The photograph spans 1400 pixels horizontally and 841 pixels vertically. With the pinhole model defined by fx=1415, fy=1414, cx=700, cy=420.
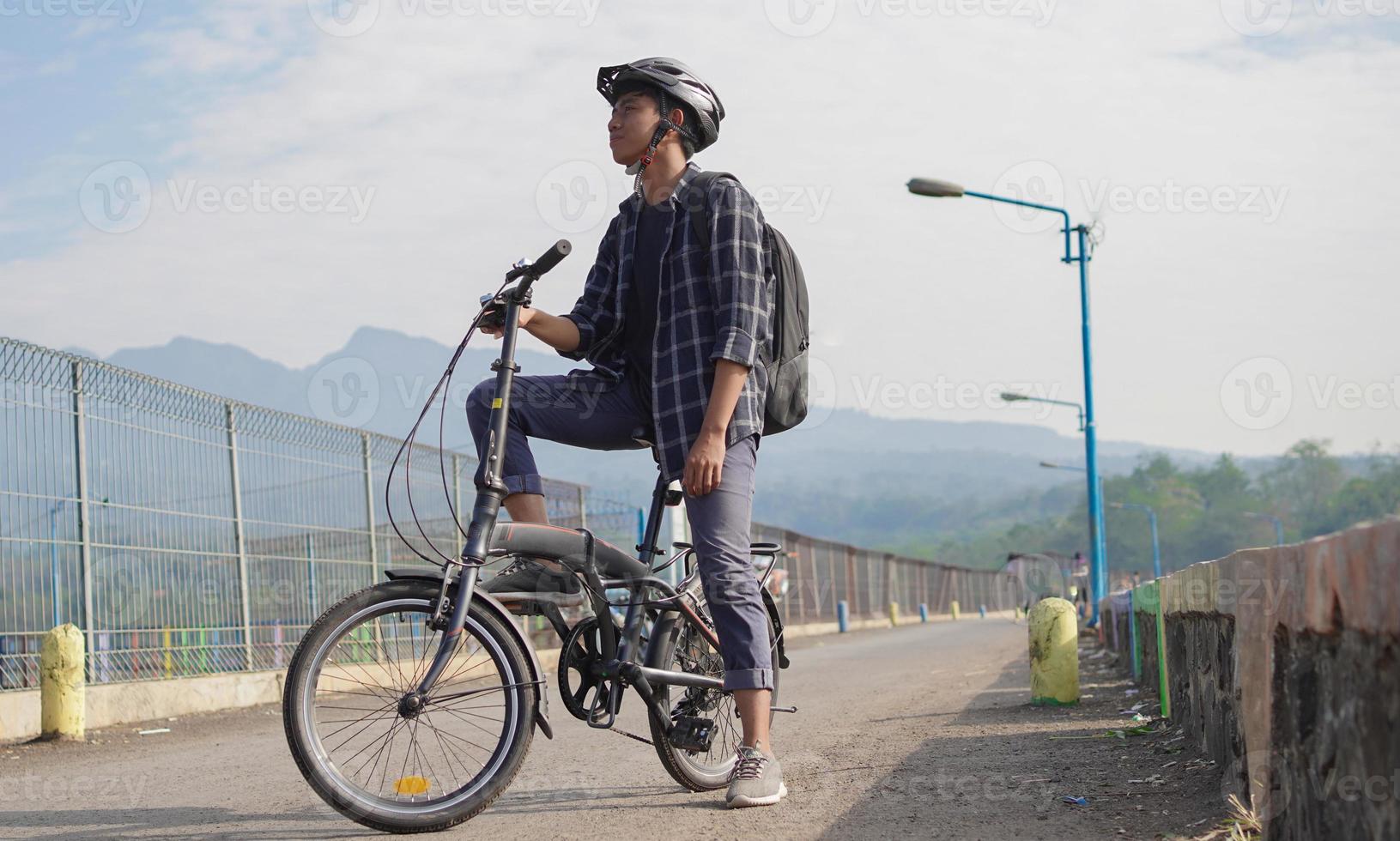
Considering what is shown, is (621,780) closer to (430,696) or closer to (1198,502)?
(430,696)

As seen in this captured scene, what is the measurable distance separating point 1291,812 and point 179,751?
5852 mm

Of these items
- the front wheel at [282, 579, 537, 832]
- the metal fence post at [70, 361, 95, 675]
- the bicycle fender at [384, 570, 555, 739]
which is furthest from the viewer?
the metal fence post at [70, 361, 95, 675]

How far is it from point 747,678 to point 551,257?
1.33 meters

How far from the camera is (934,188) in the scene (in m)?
19.9

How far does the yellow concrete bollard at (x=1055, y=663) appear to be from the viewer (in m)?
7.61

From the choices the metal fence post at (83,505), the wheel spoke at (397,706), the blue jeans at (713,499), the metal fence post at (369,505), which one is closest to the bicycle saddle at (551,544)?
the blue jeans at (713,499)

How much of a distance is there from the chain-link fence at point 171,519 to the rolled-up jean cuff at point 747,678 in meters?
2.68

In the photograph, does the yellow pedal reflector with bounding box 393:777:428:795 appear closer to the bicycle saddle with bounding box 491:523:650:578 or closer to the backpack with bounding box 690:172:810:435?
the bicycle saddle with bounding box 491:523:650:578

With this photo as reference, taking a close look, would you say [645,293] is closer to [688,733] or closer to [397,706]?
[688,733]

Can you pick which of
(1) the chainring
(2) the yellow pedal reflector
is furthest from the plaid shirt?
(2) the yellow pedal reflector

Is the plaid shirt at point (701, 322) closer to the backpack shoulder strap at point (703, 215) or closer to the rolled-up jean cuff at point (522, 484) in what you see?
the backpack shoulder strap at point (703, 215)

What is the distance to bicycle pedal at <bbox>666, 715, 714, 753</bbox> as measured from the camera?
423 centimetres

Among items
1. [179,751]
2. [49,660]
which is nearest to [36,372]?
[49,660]

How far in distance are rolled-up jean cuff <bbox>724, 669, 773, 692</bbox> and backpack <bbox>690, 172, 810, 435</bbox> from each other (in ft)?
2.31
